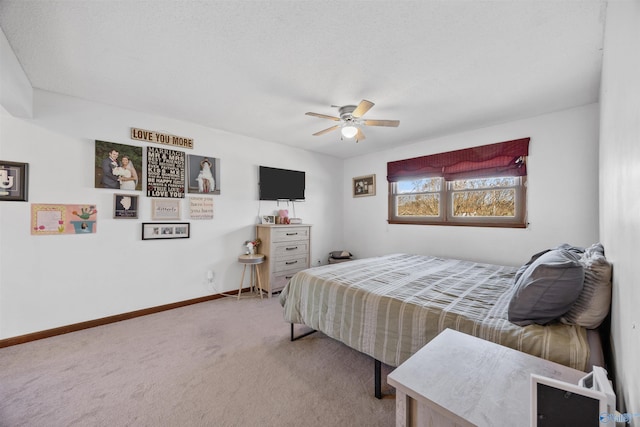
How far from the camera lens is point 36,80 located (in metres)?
2.29

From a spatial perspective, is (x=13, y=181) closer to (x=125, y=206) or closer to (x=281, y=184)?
(x=125, y=206)

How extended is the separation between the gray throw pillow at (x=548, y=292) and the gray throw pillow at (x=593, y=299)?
58 millimetres

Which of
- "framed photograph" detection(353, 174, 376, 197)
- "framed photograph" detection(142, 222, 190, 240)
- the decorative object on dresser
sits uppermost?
"framed photograph" detection(353, 174, 376, 197)

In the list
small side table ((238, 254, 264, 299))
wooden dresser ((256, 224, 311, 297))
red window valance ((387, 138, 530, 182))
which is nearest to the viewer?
red window valance ((387, 138, 530, 182))

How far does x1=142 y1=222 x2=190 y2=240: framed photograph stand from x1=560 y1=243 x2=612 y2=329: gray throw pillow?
3.66 meters

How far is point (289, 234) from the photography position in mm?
3928

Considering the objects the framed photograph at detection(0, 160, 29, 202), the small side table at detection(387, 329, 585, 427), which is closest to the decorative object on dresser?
the small side table at detection(387, 329, 585, 427)

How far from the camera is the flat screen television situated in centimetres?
405

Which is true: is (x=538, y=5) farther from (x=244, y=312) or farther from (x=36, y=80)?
(x=36, y=80)

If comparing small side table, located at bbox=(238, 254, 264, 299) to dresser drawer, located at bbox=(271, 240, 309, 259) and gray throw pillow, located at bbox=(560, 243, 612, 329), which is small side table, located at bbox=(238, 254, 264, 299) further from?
gray throw pillow, located at bbox=(560, 243, 612, 329)

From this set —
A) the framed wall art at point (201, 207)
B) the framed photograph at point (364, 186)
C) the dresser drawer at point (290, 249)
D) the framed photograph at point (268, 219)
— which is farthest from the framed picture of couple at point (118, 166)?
the framed photograph at point (364, 186)

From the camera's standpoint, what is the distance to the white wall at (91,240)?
92.7 inches

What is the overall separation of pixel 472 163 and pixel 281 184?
287cm

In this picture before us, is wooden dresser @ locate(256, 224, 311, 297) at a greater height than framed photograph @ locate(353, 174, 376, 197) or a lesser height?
lesser
